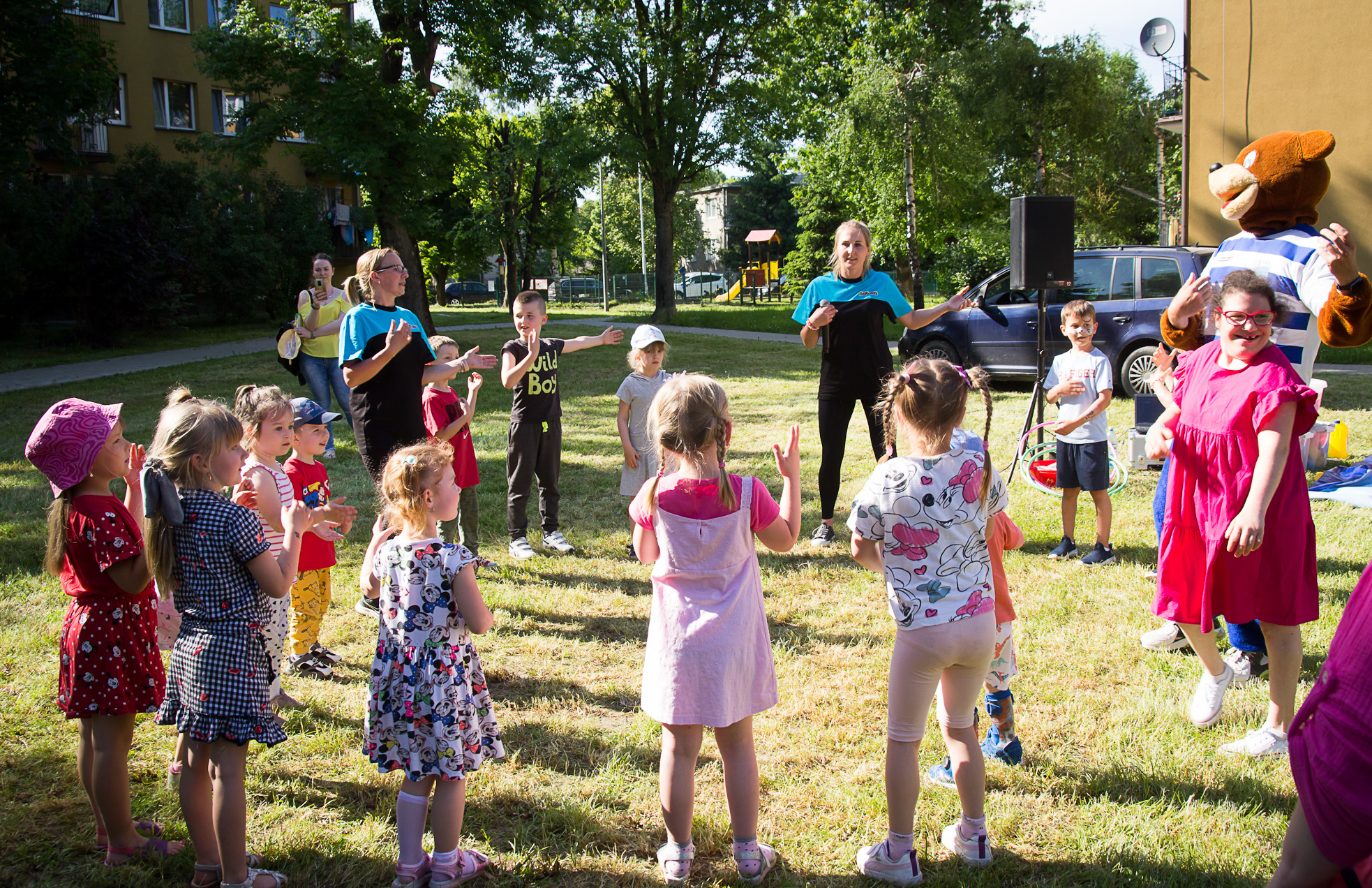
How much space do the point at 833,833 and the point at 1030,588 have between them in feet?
8.53

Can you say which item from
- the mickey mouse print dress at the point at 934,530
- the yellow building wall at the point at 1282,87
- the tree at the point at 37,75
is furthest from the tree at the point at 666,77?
the mickey mouse print dress at the point at 934,530

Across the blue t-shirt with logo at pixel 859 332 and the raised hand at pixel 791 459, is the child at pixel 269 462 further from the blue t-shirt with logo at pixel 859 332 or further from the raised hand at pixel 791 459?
the blue t-shirt with logo at pixel 859 332

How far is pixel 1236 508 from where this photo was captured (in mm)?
3100

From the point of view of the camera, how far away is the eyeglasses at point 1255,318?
303 centimetres

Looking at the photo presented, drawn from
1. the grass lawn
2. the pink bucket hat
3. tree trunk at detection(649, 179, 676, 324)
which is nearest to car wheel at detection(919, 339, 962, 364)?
the grass lawn

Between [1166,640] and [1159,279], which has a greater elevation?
[1159,279]

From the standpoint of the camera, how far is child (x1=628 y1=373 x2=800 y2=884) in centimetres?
247

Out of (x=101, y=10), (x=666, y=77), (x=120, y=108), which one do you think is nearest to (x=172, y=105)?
(x=120, y=108)

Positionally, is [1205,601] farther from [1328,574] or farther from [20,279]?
[20,279]

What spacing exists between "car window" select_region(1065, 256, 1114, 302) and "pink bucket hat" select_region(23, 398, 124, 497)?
11381 mm

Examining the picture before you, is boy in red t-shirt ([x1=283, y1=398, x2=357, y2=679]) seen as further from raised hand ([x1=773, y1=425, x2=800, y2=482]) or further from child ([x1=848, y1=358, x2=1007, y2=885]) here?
child ([x1=848, y1=358, x2=1007, y2=885])

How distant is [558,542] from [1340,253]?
443 cm

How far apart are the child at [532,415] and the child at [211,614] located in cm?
279

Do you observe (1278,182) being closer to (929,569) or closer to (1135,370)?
(929,569)
